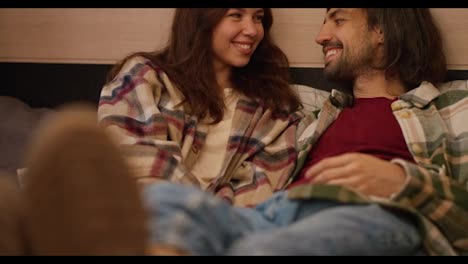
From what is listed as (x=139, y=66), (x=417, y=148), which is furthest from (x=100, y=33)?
(x=417, y=148)

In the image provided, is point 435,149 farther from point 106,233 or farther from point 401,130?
point 106,233

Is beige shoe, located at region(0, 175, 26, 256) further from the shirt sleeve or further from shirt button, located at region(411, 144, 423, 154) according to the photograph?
shirt button, located at region(411, 144, 423, 154)

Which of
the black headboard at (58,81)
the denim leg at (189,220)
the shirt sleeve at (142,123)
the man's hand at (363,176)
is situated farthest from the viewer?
the black headboard at (58,81)

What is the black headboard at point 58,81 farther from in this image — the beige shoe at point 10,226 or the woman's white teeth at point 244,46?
the beige shoe at point 10,226

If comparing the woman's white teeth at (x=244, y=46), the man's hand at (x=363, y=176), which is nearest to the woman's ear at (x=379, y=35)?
the woman's white teeth at (x=244, y=46)

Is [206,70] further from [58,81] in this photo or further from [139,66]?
[58,81]

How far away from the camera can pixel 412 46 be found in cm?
159

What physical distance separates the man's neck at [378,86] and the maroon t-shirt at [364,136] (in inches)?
3.1

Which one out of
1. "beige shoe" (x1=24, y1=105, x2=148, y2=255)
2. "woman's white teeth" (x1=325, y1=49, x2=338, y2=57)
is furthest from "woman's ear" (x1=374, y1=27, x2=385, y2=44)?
"beige shoe" (x1=24, y1=105, x2=148, y2=255)

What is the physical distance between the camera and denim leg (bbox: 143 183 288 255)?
766 millimetres

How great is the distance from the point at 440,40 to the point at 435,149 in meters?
0.44

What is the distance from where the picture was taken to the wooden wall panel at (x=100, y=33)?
5.86ft

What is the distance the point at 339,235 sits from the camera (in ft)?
2.80
